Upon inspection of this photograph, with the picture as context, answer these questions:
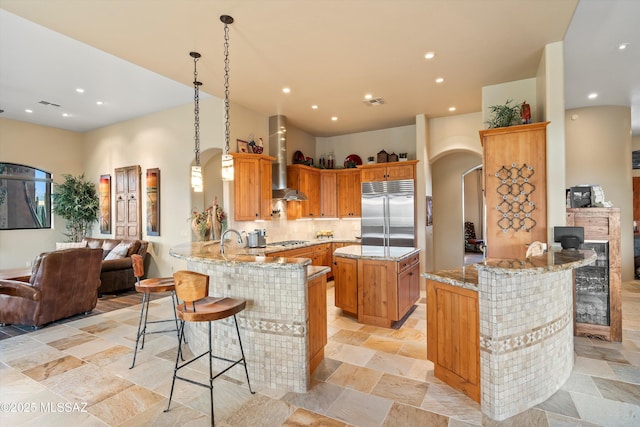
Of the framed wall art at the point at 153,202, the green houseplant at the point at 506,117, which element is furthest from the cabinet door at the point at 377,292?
the framed wall art at the point at 153,202

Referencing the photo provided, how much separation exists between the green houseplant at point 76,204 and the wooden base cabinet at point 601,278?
9.63 m

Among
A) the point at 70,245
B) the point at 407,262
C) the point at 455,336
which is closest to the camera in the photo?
the point at 455,336

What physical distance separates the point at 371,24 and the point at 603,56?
3.57 metres

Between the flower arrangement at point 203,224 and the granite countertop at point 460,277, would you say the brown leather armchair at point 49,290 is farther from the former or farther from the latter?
the granite countertop at point 460,277

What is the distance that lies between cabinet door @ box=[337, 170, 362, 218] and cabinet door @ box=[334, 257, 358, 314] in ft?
9.66

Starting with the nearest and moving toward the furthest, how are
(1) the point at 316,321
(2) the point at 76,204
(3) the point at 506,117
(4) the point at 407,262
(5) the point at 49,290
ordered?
(1) the point at 316,321 < (3) the point at 506,117 < (5) the point at 49,290 < (4) the point at 407,262 < (2) the point at 76,204

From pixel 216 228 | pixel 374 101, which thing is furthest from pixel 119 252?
pixel 374 101

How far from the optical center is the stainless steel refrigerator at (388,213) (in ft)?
20.1

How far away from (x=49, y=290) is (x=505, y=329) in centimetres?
531

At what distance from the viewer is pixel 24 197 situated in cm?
742

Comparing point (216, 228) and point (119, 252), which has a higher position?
point (216, 228)

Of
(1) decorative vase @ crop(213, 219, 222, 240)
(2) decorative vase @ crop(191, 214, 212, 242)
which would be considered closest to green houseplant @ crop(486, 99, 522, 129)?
(1) decorative vase @ crop(213, 219, 222, 240)

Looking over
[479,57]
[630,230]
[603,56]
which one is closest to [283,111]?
[479,57]

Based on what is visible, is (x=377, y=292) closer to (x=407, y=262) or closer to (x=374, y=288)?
(x=374, y=288)
